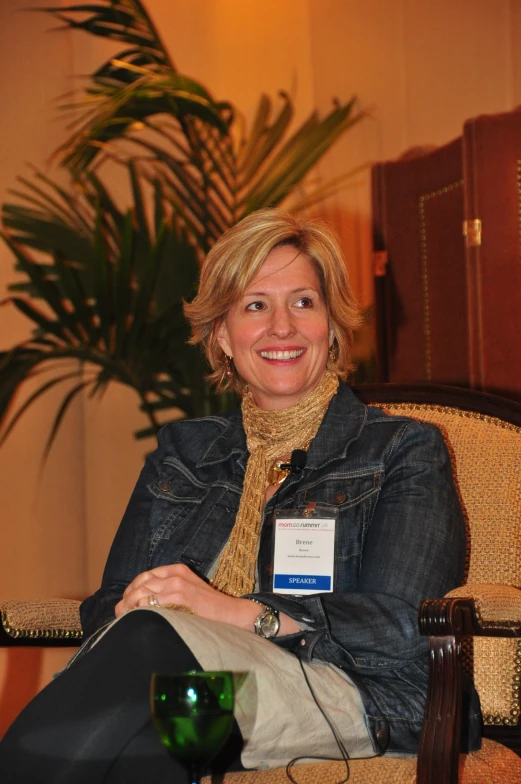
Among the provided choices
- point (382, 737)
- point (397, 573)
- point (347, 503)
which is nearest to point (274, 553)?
point (347, 503)

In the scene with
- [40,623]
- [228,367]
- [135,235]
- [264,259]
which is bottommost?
[40,623]

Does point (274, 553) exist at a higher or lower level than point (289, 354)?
lower

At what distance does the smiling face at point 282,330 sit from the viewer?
2.17 m

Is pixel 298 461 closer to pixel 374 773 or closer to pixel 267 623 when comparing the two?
pixel 267 623

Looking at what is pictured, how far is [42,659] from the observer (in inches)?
165

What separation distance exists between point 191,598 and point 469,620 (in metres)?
0.45

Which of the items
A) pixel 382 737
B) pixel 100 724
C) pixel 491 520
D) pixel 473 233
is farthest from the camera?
pixel 473 233

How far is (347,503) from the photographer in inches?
76.5

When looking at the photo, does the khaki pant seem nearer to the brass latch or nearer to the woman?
the woman

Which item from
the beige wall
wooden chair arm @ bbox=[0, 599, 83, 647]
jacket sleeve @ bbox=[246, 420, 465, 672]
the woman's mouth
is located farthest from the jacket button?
the beige wall

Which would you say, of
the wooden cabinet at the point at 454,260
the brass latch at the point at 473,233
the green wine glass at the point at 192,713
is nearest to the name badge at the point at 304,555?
the green wine glass at the point at 192,713

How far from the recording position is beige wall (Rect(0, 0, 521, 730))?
4.21 meters

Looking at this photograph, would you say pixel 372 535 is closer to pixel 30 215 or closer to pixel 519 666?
pixel 519 666

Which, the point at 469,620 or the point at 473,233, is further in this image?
the point at 473,233
